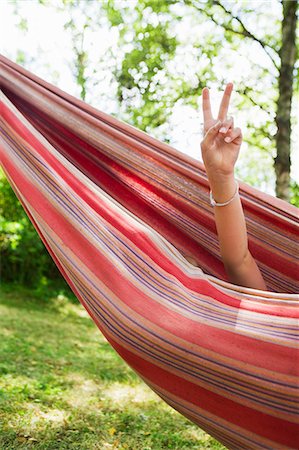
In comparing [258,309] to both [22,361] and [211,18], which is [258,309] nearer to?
[22,361]

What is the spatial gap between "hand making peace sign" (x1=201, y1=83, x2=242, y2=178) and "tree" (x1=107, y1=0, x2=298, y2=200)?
5012 millimetres

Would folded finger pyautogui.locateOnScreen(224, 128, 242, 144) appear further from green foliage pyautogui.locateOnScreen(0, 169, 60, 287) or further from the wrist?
green foliage pyautogui.locateOnScreen(0, 169, 60, 287)

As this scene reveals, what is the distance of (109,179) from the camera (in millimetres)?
A: 1984

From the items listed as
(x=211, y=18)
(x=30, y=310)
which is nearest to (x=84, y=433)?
(x=30, y=310)

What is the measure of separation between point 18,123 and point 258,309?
1125 millimetres

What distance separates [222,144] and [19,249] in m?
5.10

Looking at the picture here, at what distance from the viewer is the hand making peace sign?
1.45 metres

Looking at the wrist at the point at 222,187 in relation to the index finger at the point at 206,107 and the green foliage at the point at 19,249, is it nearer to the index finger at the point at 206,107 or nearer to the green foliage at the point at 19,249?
the index finger at the point at 206,107

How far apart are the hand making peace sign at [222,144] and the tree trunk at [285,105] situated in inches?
149

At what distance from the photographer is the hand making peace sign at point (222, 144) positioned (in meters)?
1.45

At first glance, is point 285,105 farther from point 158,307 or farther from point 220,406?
point 220,406

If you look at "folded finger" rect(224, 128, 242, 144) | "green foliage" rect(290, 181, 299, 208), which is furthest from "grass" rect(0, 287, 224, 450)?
"green foliage" rect(290, 181, 299, 208)

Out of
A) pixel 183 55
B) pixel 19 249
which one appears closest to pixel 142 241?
pixel 19 249

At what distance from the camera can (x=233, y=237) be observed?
1548 millimetres
